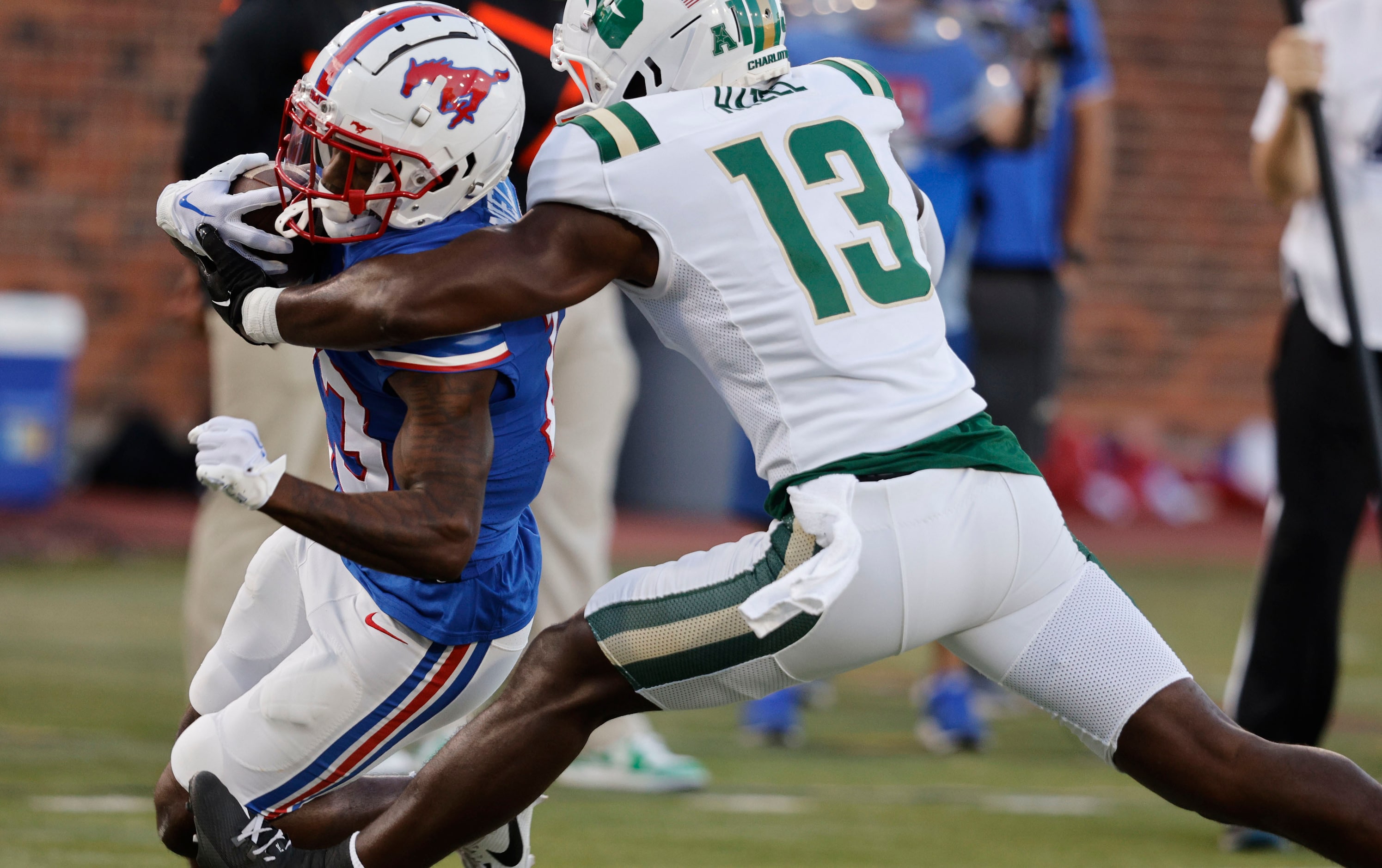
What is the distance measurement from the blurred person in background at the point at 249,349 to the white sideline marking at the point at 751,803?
119 cm

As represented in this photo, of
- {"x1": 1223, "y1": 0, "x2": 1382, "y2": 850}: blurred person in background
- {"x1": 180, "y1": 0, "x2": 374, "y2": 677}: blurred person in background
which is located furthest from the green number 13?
{"x1": 1223, "y1": 0, "x2": 1382, "y2": 850}: blurred person in background

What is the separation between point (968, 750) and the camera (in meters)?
5.31

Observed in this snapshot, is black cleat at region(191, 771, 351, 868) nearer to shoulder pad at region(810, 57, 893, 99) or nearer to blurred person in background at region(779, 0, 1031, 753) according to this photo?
shoulder pad at region(810, 57, 893, 99)

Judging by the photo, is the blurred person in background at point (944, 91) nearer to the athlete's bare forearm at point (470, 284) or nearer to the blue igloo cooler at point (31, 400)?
the athlete's bare forearm at point (470, 284)

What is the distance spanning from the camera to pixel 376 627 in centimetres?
285

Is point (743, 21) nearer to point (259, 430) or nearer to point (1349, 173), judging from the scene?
point (259, 430)

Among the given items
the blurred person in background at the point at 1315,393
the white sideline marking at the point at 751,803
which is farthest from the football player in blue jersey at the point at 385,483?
the blurred person in background at the point at 1315,393

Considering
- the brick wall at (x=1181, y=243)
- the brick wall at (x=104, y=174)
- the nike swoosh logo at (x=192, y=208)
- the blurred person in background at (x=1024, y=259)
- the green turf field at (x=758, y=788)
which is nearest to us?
the nike swoosh logo at (x=192, y=208)

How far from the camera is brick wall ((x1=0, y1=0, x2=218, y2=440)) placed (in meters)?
10.1

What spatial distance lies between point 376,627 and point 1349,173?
109 inches

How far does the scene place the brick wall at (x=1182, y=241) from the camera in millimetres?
11891

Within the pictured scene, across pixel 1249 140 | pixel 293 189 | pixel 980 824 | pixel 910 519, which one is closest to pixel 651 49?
pixel 293 189

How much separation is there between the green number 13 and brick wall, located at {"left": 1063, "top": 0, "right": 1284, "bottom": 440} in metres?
9.24

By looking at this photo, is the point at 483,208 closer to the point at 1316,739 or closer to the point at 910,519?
the point at 910,519
